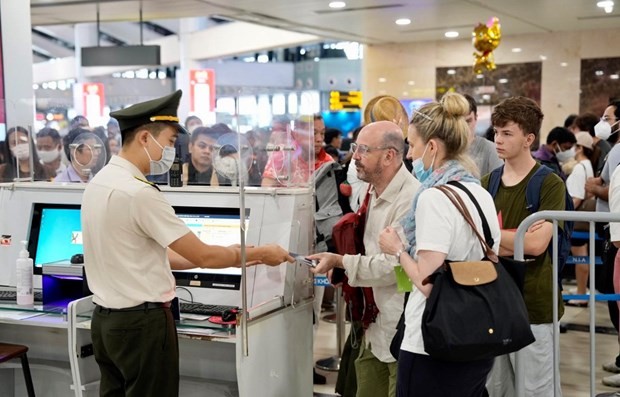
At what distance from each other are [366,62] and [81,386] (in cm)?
1100

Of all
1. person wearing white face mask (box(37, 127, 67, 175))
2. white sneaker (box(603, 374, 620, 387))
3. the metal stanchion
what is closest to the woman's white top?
the metal stanchion

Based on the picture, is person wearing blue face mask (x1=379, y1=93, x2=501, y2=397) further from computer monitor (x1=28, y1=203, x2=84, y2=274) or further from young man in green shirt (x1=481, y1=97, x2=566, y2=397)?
computer monitor (x1=28, y1=203, x2=84, y2=274)

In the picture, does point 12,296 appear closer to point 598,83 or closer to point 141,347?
point 141,347

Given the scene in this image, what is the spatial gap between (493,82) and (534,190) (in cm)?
973

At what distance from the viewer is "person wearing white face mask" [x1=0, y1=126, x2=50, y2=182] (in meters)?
4.45

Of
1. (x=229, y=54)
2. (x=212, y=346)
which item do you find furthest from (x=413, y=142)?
(x=229, y=54)

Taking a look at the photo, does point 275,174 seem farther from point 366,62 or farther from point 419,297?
point 366,62

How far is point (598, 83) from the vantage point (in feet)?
37.7

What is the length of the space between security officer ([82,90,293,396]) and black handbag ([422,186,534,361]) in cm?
92

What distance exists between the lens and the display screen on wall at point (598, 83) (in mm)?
11383

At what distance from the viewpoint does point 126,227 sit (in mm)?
2680

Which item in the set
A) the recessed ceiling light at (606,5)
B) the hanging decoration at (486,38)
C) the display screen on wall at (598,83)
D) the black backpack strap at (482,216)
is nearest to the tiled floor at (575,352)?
the black backpack strap at (482,216)

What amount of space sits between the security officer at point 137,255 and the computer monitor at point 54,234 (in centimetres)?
113

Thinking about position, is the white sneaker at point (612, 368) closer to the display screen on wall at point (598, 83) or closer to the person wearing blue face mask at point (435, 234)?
the person wearing blue face mask at point (435, 234)
